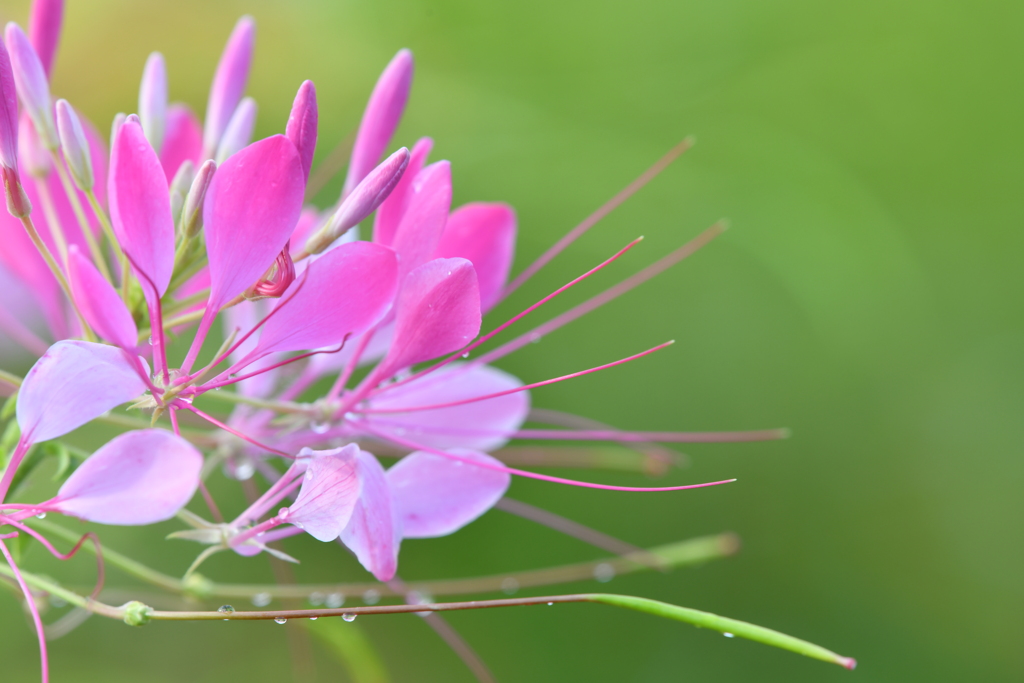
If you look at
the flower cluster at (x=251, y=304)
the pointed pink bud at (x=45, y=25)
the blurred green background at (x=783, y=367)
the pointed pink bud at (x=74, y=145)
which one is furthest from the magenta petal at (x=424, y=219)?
the blurred green background at (x=783, y=367)

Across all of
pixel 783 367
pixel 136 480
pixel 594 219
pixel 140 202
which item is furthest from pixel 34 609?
pixel 783 367

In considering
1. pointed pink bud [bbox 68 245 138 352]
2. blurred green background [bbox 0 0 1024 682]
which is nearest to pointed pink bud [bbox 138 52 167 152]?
pointed pink bud [bbox 68 245 138 352]

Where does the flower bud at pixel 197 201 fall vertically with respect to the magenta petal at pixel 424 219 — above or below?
below

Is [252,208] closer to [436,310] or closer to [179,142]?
[436,310]

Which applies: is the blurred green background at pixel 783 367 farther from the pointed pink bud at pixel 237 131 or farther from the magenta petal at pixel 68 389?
the magenta petal at pixel 68 389

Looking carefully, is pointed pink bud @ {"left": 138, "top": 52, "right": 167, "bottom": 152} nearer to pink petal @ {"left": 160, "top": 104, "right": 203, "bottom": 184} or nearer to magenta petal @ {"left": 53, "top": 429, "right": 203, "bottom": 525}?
pink petal @ {"left": 160, "top": 104, "right": 203, "bottom": 184}

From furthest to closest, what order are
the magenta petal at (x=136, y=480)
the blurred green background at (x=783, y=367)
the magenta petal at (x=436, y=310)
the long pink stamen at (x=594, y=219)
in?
the blurred green background at (x=783, y=367) < the long pink stamen at (x=594, y=219) < the magenta petal at (x=436, y=310) < the magenta petal at (x=136, y=480)
